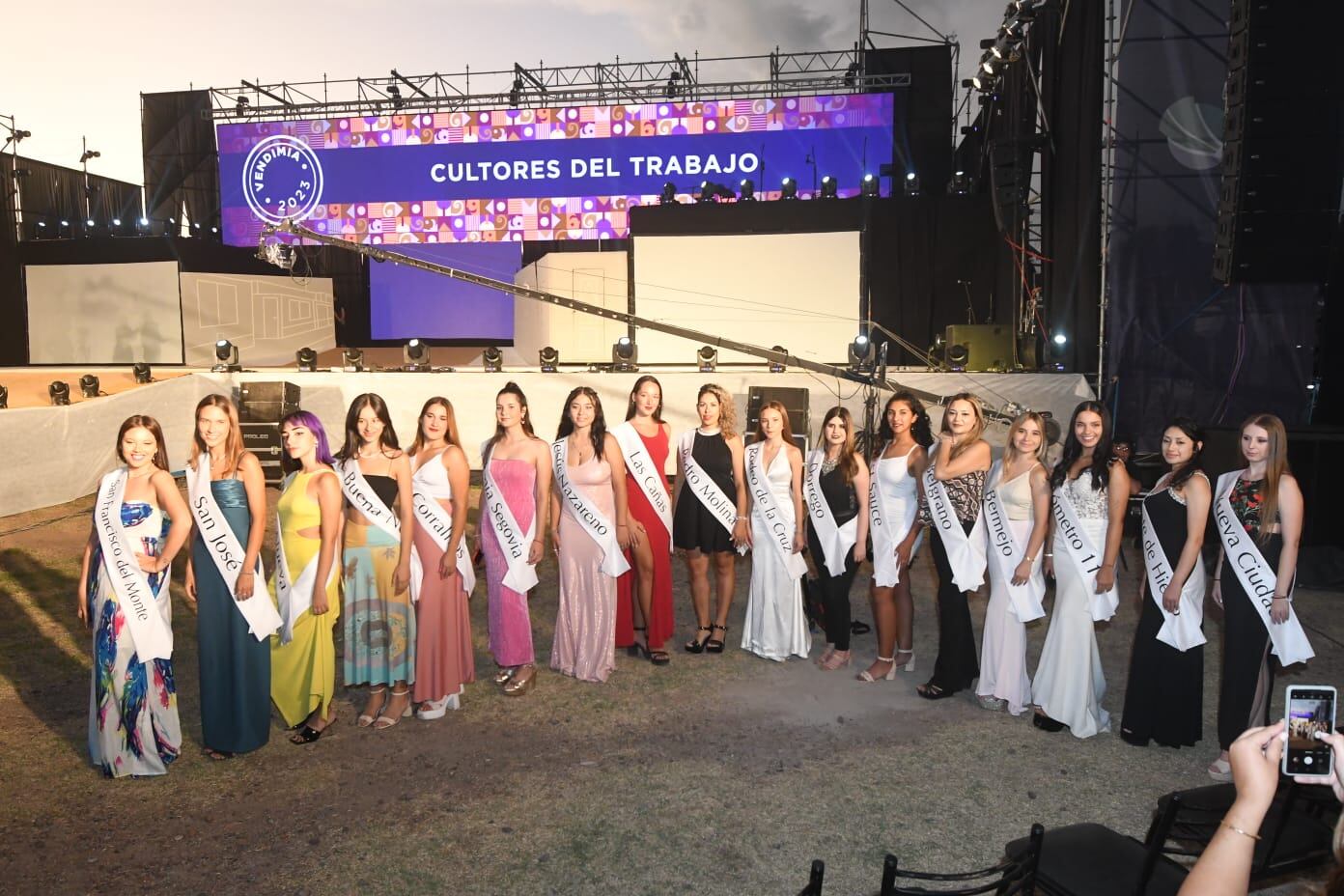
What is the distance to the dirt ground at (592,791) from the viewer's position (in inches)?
122

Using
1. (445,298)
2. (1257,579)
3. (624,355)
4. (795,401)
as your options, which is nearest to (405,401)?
(624,355)

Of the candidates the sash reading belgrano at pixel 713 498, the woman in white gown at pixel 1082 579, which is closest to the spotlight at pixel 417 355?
the sash reading belgrano at pixel 713 498

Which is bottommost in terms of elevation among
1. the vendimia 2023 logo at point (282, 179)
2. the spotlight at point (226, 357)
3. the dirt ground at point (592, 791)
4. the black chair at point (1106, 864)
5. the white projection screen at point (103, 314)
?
the dirt ground at point (592, 791)

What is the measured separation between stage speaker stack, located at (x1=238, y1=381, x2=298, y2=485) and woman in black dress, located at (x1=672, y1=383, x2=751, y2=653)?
6.73 metres

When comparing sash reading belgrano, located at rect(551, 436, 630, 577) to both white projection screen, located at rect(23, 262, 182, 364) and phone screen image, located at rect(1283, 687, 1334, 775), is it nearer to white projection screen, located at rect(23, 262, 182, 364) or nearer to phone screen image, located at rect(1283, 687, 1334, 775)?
phone screen image, located at rect(1283, 687, 1334, 775)

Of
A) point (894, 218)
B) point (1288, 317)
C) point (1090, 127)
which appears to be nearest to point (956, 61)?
point (894, 218)

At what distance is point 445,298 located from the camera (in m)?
17.8

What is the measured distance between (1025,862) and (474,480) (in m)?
9.84

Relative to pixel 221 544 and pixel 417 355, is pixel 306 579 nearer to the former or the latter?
pixel 221 544

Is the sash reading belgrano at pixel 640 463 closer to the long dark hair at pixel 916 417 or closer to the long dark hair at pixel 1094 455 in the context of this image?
the long dark hair at pixel 916 417

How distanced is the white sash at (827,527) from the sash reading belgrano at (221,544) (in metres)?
2.77

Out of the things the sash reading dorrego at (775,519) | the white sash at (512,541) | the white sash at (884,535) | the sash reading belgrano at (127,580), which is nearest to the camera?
the sash reading belgrano at (127,580)

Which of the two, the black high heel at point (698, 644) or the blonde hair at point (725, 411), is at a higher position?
the blonde hair at point (725, 411)

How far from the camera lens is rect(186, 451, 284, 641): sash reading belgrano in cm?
384
